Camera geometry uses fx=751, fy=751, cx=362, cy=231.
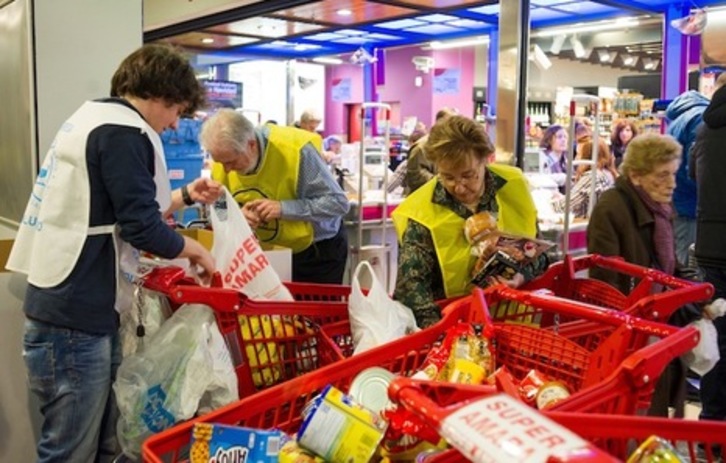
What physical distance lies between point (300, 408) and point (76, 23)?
181 cm

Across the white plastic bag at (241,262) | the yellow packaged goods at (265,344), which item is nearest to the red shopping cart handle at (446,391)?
the yellow packaged goods at (265,344)

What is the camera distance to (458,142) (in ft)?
7.14

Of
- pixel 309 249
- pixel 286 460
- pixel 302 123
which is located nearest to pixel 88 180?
pixel 286 460

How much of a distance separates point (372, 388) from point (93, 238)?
34.5 inches

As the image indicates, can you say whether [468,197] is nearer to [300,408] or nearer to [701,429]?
[300,408]

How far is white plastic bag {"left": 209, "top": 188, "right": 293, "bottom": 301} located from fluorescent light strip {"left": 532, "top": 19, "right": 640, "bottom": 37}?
8.56 m

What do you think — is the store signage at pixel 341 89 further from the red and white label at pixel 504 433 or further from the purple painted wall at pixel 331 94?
the red and white label at pixel 504 433

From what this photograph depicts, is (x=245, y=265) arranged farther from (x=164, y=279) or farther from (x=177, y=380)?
(x=177, y=380)

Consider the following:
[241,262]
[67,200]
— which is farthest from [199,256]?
[67,200]

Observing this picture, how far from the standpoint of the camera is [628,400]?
1.48 meters

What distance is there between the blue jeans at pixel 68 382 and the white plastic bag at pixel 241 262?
39cm

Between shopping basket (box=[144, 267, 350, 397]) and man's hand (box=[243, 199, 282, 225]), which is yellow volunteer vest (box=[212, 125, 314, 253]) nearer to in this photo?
man's hand (box=[243, 199, 282, 225])

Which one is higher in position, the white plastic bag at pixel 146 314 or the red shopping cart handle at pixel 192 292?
the red shopping cart handle at pixel 192 292

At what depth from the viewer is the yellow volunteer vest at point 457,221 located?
221 cm
